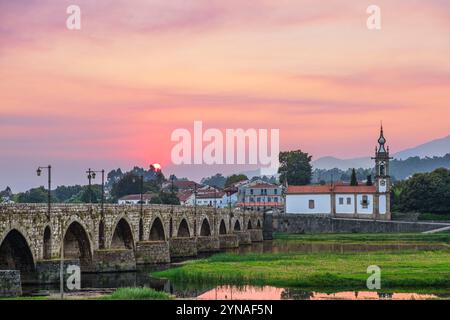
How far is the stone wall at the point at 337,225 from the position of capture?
126312 millimetres

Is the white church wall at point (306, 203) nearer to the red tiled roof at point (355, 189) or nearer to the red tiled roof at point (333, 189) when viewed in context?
the red tiled roof at point (333, 189)

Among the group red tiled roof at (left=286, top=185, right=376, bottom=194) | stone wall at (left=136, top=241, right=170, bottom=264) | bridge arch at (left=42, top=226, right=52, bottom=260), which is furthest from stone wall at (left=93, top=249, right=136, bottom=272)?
red tiled roof at (left=286, top=185, right=376, bottom=194)

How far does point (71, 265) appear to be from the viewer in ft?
173

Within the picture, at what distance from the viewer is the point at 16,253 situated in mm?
50906

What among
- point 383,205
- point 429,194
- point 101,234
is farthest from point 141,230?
point 383,205

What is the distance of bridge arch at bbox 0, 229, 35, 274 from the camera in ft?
165

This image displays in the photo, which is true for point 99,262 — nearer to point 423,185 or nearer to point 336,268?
point 336,268

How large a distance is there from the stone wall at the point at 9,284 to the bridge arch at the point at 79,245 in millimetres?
18217

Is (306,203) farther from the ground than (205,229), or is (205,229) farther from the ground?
(306,203)

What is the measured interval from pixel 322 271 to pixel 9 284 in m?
21.9

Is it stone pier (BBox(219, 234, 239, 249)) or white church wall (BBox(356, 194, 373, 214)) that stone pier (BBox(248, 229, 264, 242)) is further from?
white church wall (BBox(356, 194, 373, 214))

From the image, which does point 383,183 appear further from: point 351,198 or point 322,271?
point 322,271
